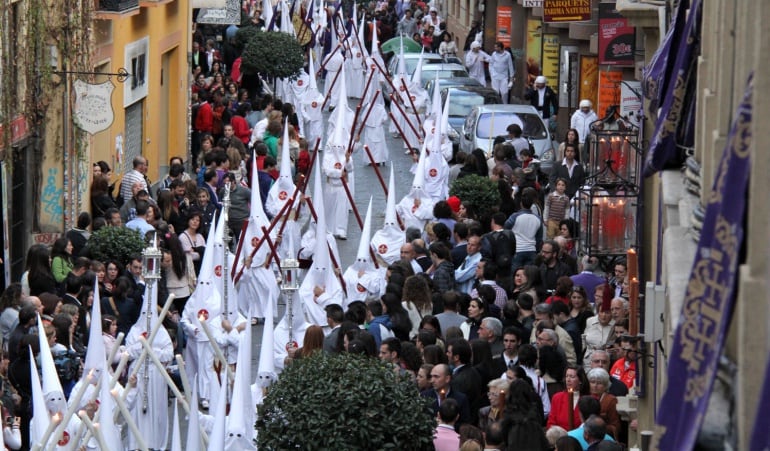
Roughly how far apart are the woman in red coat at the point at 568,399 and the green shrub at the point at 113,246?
6.30 meters

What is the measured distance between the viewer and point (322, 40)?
43.5 meters

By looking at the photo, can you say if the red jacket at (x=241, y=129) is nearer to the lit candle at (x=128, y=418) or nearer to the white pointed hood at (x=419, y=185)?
the white pointed hood at (x=419, y=185)

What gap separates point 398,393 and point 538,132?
712 inches

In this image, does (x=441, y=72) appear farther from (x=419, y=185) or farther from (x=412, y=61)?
(x=419, y=185)

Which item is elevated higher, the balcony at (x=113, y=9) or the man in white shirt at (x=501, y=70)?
the balcony at (x=113, y=9)

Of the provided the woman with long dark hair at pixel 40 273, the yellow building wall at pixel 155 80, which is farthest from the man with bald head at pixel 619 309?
the yellow building wall at pixel 155 80

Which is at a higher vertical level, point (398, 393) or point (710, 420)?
point (710, 420)

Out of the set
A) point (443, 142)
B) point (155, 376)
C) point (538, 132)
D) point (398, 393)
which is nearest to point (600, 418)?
point (398, 393)

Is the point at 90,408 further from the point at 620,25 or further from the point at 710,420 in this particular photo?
the point at 620,25

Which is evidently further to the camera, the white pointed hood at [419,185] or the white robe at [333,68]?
the white robe at [333,68]

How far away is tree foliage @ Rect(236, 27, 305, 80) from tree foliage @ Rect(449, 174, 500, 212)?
1310 cm

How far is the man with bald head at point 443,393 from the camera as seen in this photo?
12.9 metres

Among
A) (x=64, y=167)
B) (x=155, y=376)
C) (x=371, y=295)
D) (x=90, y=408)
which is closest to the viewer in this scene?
(x=90, y=408)

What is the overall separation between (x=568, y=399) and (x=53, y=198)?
1156 centimetres
